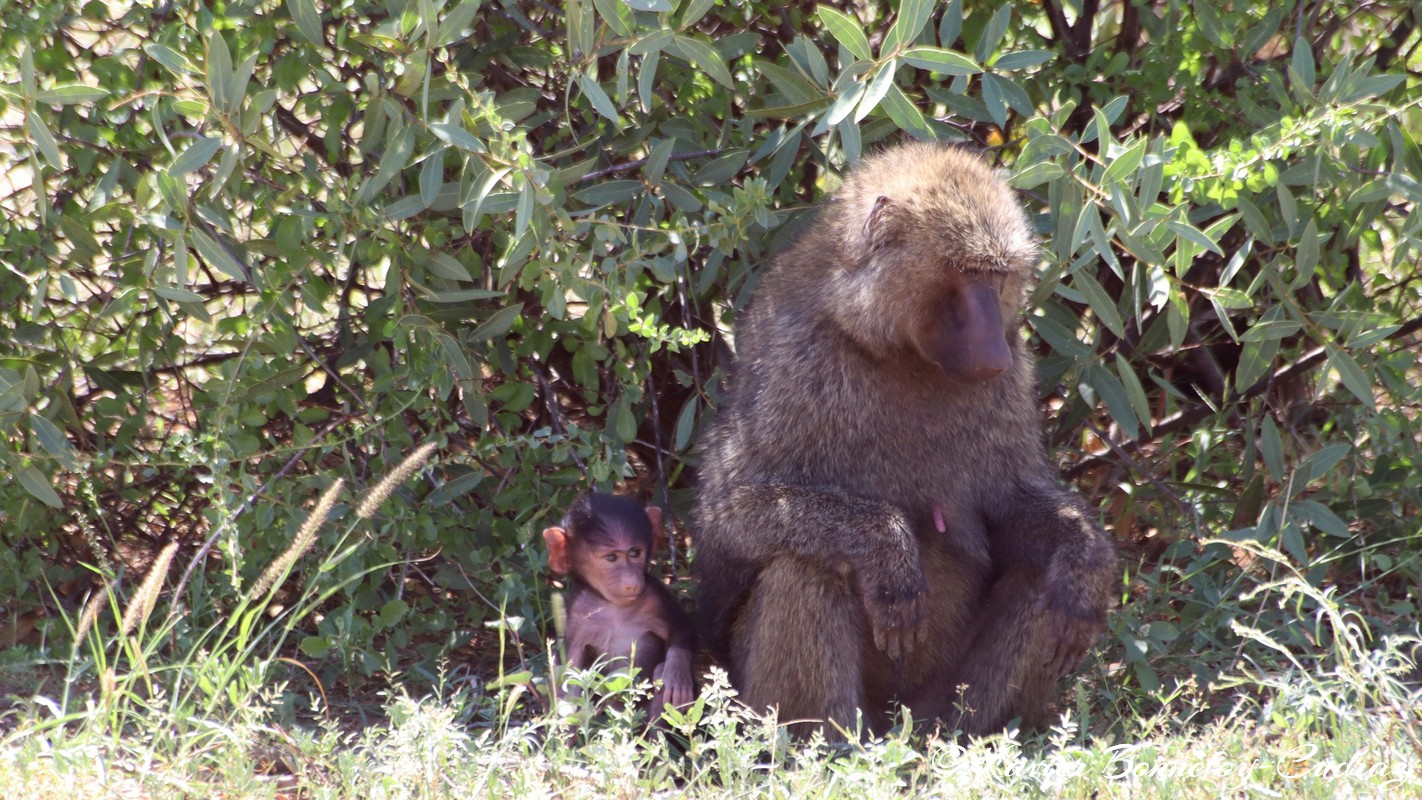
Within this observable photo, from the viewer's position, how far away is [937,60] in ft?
9.72

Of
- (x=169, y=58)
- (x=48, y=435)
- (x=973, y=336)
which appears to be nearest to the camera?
(x=169, y=58)

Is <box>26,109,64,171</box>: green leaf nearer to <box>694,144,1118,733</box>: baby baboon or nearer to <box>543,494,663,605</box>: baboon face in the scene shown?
<box>543,494,663,605</box>: baboon face

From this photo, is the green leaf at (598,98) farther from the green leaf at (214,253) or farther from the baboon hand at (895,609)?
the baboon hand at (895,609)

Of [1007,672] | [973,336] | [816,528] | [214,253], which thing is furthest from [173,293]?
[1007,672]

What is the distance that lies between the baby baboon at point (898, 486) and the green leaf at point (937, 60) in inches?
9.4

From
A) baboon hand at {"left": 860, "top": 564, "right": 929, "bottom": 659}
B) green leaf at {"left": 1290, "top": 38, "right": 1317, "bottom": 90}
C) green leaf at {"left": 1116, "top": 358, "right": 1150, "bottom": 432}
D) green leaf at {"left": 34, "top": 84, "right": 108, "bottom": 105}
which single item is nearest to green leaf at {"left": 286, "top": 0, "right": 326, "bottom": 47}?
green leaf at {"left": 34, "top": 84, "right": 108, "bottom": 105}

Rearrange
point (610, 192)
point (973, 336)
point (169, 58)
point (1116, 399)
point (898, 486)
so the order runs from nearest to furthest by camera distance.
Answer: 1. point (169, 58)
2. point (973, 336)
3. point (898, 486)
4. point (610, 192)
5. point (1116, 399)

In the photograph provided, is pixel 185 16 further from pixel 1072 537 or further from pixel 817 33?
pixel 1072 537

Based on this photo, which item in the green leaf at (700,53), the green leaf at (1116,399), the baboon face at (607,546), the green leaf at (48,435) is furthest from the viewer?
the green leaf at (1116,399)

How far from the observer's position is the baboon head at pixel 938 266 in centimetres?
298

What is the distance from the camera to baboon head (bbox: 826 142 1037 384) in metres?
2.98

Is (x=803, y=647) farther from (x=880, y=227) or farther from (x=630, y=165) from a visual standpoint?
(x=630, y=165)

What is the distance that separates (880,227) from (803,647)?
88cm

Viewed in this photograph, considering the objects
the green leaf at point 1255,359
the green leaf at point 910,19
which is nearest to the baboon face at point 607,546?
the green leaf at point 910,19
